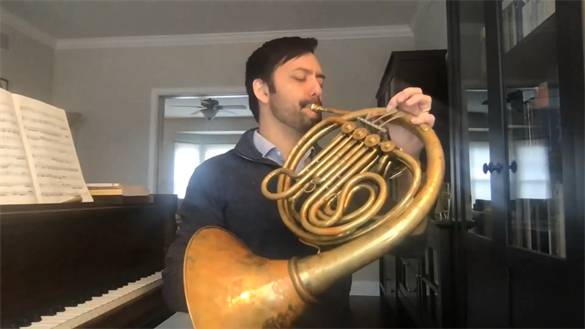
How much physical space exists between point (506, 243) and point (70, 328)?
112 centimetres

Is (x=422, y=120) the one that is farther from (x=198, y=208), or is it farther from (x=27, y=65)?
(x=27, y=65)

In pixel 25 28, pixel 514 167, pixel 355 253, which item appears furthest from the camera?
pixel 25 28

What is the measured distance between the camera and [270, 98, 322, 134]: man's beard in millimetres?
964

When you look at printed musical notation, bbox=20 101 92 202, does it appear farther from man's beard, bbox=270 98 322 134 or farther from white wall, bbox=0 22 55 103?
white wall, bbox=0 22 55 103

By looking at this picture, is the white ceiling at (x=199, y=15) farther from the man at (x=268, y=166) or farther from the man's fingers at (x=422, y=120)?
the man's fingers at (x=422, y=120)

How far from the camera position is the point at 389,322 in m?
2.79

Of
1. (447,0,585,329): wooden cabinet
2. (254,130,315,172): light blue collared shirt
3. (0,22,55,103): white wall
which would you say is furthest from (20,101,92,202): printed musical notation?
(0,22,55,103): white wall

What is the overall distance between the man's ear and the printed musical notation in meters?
0.53

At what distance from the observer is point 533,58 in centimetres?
115

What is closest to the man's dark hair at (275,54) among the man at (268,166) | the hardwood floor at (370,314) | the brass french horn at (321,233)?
the man at (268,166)

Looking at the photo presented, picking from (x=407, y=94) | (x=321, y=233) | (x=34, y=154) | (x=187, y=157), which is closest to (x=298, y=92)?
(x=407, y=94)

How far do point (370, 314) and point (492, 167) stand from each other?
1943 millimetres

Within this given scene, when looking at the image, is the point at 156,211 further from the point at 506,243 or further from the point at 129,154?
the point at 129,154

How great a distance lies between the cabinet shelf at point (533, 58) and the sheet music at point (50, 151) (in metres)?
1.20
